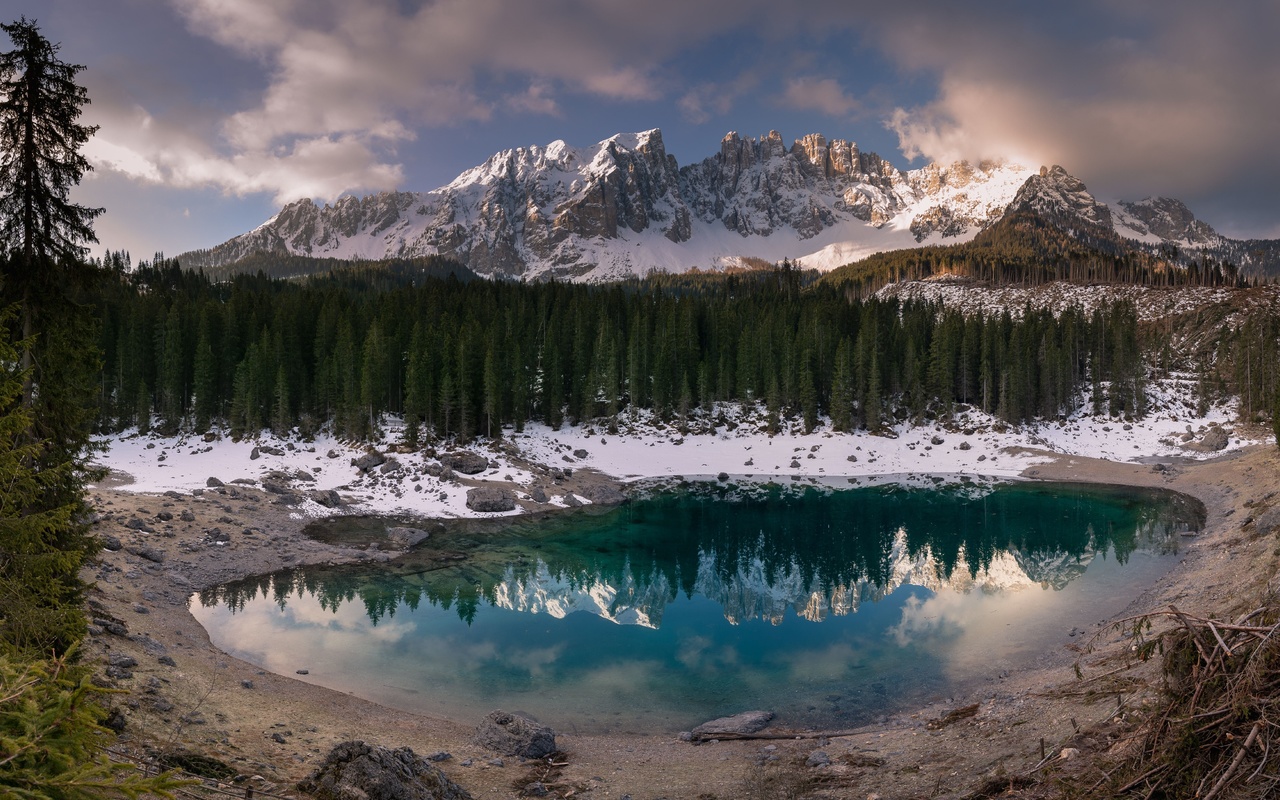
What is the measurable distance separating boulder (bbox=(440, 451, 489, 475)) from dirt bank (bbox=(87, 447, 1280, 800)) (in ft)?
92.8

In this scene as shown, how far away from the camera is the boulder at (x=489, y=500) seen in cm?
5367

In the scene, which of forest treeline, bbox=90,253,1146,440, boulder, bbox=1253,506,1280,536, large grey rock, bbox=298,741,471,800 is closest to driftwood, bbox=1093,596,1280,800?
large grey rock, bbox=298,741,471,800

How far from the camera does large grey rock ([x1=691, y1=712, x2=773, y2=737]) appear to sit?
64.3 feet

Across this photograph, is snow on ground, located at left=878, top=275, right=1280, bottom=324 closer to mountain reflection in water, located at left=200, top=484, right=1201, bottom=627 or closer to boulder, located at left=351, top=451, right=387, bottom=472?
mountain reflection in water, located at left=200, top=484, right=1201, bottom=627

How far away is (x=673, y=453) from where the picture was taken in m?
78.9

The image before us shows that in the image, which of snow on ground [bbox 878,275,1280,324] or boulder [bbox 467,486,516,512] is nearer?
boulder [bbox 467,486,516,512]

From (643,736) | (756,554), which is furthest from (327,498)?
(643,736)

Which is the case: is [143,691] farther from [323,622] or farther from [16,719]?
[16,719]

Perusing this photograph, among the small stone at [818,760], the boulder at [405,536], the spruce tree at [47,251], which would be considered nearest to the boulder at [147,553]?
the boulder at [405,536]

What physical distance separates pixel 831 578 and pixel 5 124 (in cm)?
3936

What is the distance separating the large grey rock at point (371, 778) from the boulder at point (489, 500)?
4112cm

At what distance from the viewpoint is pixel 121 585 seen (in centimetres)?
2972

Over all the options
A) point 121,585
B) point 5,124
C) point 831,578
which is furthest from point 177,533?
point 831,578

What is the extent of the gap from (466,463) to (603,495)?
1276cm
